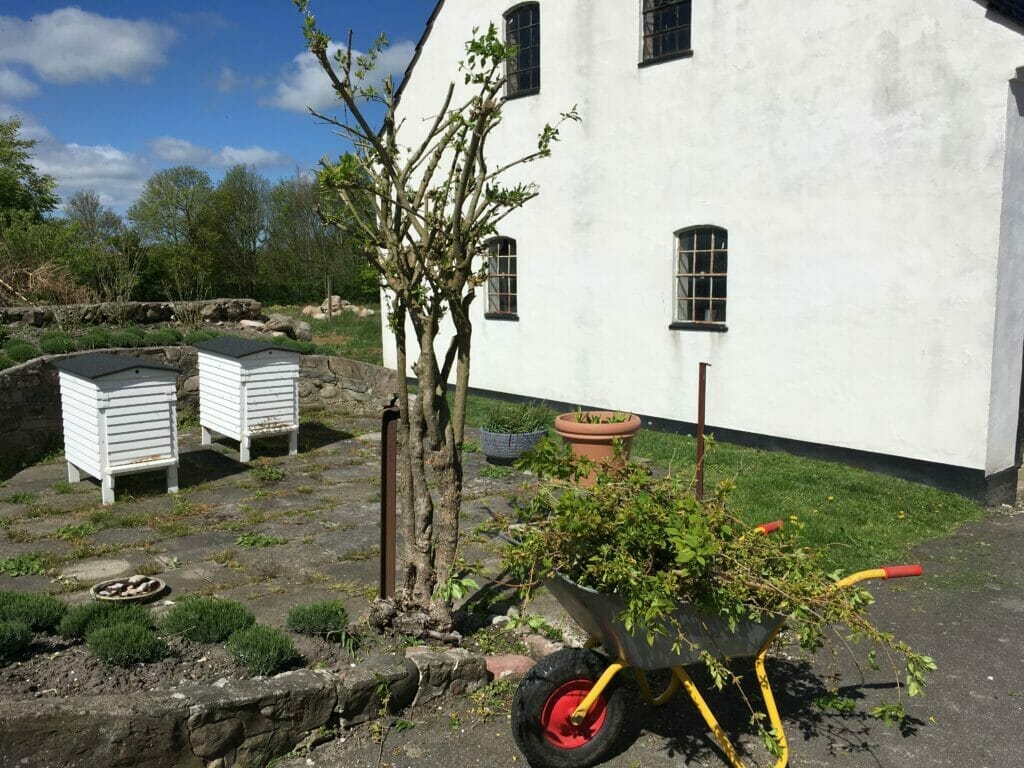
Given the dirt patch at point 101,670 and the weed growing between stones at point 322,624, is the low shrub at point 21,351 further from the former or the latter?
the weed growing between stones at point 322,624

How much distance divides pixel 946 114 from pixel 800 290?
2.20m

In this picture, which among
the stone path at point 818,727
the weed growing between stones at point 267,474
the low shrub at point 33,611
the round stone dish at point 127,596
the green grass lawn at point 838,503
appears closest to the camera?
the stone path at point 818,727

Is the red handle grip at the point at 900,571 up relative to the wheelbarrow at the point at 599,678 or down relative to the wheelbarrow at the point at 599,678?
up

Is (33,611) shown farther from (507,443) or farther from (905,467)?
(905,467)

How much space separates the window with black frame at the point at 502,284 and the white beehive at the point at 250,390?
176 inches

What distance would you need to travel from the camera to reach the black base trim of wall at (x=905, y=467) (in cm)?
766

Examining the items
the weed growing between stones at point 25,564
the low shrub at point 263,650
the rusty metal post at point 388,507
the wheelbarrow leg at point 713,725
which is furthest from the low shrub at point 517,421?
the wheelbarrow leg at point 713,725

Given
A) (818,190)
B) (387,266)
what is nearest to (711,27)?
(818,190)

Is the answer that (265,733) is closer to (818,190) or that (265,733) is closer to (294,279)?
(818,190)

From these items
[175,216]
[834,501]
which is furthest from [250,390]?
[175,216]

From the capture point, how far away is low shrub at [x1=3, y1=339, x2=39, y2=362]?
9.55 meters

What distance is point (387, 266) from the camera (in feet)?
14.3

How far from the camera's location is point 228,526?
6.64 metres

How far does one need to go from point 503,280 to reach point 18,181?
2881 cm
